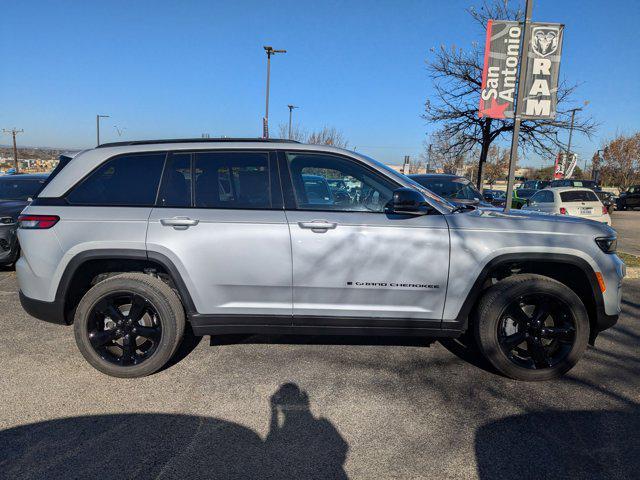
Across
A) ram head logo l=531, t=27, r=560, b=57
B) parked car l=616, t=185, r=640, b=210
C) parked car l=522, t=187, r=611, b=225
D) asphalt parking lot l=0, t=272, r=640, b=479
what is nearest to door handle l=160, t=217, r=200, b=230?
asphalt parking lot l=0, t=272, r=640, b=479

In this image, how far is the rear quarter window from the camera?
500 inches

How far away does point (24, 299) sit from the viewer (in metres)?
3.62

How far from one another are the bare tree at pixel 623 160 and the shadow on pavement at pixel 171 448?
53162 millimetres

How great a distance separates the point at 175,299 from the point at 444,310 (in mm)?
2161

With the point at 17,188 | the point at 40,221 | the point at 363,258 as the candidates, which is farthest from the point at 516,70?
the point at 17,188

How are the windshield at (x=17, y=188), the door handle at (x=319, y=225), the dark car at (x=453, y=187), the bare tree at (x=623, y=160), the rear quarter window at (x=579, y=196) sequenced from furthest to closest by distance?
the bare tree at (x=623, y=160) < the rear quarter window at (x=579, y=196) < the dark car at (x=453, y=187) < the windshield at (x=17, y=188) < the door handle at (x=319, y=225)

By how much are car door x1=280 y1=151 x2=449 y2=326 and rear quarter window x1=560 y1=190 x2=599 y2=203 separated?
1133cm

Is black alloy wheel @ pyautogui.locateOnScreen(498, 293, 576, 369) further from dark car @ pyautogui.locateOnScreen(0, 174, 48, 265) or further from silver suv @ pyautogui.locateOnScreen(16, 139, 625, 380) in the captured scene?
dark car @ pyautogui.locateOnScreen(0, 174, 48, 265)

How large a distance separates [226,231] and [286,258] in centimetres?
51

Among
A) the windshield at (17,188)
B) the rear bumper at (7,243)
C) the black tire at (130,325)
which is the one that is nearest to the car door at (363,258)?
the black tire at (130,325)

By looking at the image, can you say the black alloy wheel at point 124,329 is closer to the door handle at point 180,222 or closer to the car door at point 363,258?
the door handle at point 180,222

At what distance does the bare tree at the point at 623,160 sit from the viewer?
1804 inches

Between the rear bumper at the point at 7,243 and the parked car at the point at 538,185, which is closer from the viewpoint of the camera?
the rear bumper at the point at 7,243

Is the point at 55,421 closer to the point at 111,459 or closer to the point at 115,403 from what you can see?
the point at 115,403
